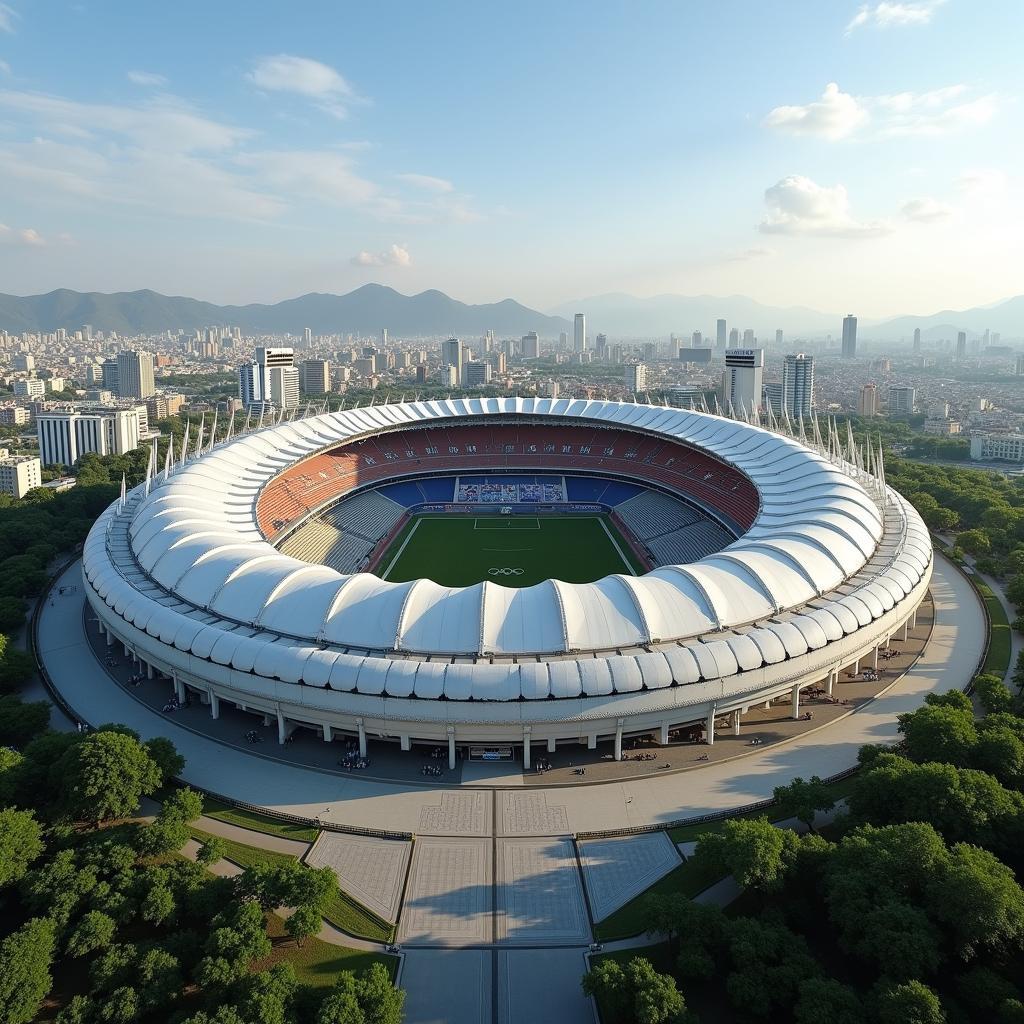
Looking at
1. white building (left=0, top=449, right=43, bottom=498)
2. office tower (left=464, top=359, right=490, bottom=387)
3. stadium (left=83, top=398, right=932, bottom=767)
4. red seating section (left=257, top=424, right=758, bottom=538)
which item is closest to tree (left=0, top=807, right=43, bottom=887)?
stadium (left=83, top=398, right=932, bottom=767)

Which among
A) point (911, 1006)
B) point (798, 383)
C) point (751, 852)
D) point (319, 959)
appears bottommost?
point (319, 959)

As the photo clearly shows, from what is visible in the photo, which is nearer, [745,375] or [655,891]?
[655,891]

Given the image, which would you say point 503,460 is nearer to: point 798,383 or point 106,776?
point 106,776

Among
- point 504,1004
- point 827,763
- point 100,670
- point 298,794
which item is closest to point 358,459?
point 100,670

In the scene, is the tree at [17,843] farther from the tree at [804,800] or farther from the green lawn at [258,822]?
the tree at [804,800]

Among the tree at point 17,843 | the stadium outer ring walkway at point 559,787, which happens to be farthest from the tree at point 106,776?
the stadium outer ring walkway at point 559,787

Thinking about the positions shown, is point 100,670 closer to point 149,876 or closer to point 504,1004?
point 149,876

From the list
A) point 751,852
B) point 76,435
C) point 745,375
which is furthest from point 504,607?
point 745,375
